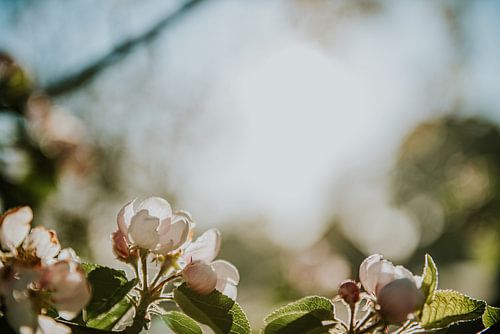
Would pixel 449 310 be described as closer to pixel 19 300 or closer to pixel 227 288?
pixel 227 288

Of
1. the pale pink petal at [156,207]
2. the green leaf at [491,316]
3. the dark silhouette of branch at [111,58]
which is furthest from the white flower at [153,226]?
the dark silhouette of branch at [111,58]

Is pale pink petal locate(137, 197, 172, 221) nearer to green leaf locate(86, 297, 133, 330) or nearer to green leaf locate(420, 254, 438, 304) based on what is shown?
green leaf locate(86, 297, 133, 330)

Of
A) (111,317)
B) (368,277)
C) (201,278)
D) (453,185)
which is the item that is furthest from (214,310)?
(453,185)

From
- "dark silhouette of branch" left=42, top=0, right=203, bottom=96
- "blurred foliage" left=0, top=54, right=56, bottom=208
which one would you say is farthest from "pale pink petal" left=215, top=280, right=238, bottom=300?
"dark silhouette of branch" left=42, top=0, right=203, bottom=96

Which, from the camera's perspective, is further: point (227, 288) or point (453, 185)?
point (453, 185)

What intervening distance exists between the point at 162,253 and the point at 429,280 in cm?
43

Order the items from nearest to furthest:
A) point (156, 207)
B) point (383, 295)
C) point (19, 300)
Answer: point (19, 300) < point (383, 295) < point (156, 207)

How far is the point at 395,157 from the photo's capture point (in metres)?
13.9

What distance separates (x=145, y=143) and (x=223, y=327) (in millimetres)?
7426

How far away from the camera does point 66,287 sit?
706 millimetres

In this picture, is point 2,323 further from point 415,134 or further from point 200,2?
point 415,134

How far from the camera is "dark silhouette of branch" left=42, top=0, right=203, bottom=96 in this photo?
2.74 m

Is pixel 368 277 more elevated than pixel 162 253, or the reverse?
pixel 368 277

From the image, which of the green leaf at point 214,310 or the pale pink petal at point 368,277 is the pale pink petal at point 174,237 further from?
the pale pink petal at point 368,277
